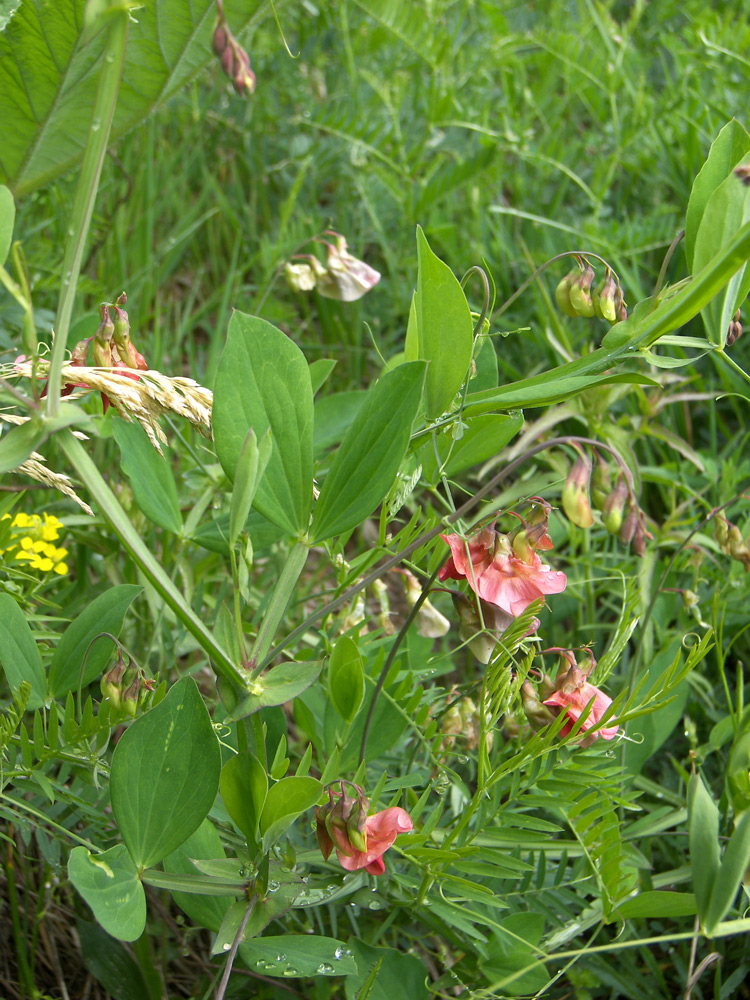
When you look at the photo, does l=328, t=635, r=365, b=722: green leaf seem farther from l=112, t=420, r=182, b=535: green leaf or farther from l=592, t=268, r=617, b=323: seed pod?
l=592, t=268, r=617, b=323: seed pod

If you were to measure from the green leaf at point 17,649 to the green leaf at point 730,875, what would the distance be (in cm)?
59

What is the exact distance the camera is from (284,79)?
2305mm

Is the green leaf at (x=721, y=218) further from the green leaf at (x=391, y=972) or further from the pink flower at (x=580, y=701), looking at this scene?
the green leaf at (x=391, y=972)

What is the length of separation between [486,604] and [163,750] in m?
0.31

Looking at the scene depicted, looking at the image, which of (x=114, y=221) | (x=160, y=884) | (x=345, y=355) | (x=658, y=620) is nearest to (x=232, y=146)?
(x=114, y=221)

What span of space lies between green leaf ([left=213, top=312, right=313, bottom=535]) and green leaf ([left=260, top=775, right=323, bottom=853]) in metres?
0.21

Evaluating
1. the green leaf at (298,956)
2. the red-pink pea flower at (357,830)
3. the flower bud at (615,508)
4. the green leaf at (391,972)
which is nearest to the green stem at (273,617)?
the red-pink pea flower at (357,830)

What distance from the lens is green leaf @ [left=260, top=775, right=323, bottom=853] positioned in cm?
63

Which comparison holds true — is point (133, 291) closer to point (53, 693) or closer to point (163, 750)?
point (53, 693)

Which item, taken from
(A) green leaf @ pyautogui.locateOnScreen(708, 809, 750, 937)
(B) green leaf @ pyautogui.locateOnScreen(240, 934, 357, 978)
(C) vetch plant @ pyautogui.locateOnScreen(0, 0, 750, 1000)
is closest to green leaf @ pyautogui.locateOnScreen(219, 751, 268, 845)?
(C) vetch plant @ pyautogui.locateOnScreen(0, 0, 750, 1000)

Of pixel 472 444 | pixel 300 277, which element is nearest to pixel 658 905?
pixel 472 444

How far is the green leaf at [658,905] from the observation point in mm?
799

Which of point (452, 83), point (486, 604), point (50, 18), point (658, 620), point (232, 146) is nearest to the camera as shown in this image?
point (486, 604)

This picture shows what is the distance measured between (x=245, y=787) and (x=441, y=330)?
0.40 meters
